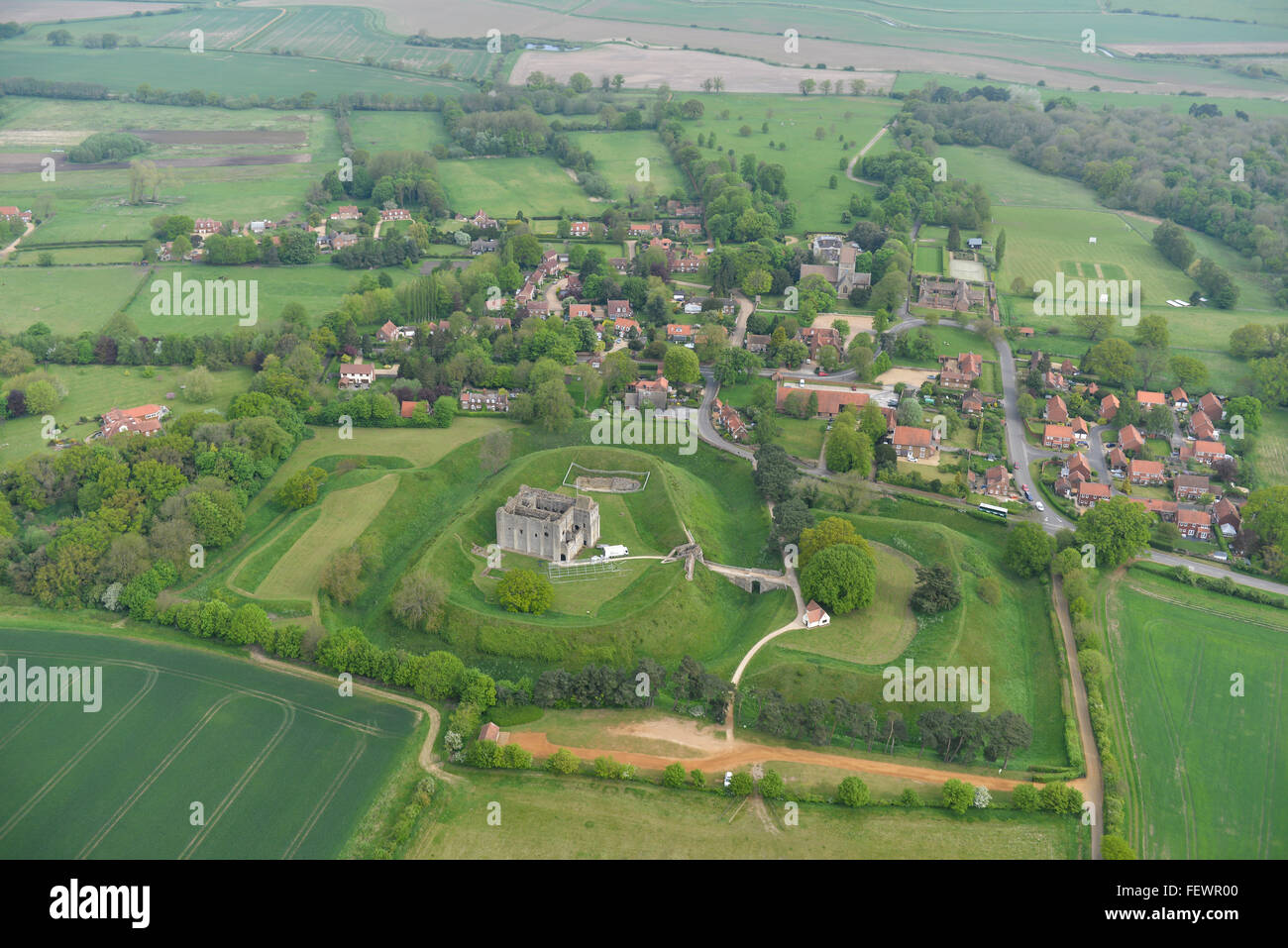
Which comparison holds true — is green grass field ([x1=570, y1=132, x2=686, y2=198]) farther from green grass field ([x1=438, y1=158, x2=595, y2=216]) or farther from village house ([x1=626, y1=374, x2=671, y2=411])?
village house ([x1=626, y1=374, x2=671, y2=411])

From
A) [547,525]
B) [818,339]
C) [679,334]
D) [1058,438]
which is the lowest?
[547,525]

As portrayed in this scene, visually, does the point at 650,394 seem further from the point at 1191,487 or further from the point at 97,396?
the point at 97,396

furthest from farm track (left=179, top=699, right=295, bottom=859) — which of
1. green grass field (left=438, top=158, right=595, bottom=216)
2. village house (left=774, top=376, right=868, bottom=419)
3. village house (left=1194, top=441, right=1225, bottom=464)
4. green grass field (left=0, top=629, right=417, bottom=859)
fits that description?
green grass field (left=438, top=158, right=595, bottom=216)

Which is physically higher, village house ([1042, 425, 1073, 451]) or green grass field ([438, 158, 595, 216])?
green grass field ([438, 158, 595, 216])

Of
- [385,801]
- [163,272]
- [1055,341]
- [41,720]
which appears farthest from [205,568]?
[1055,341]

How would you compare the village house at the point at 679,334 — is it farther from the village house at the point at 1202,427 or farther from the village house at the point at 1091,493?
the village house at the point at 1202,427

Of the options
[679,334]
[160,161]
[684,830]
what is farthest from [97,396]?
[160,161]
